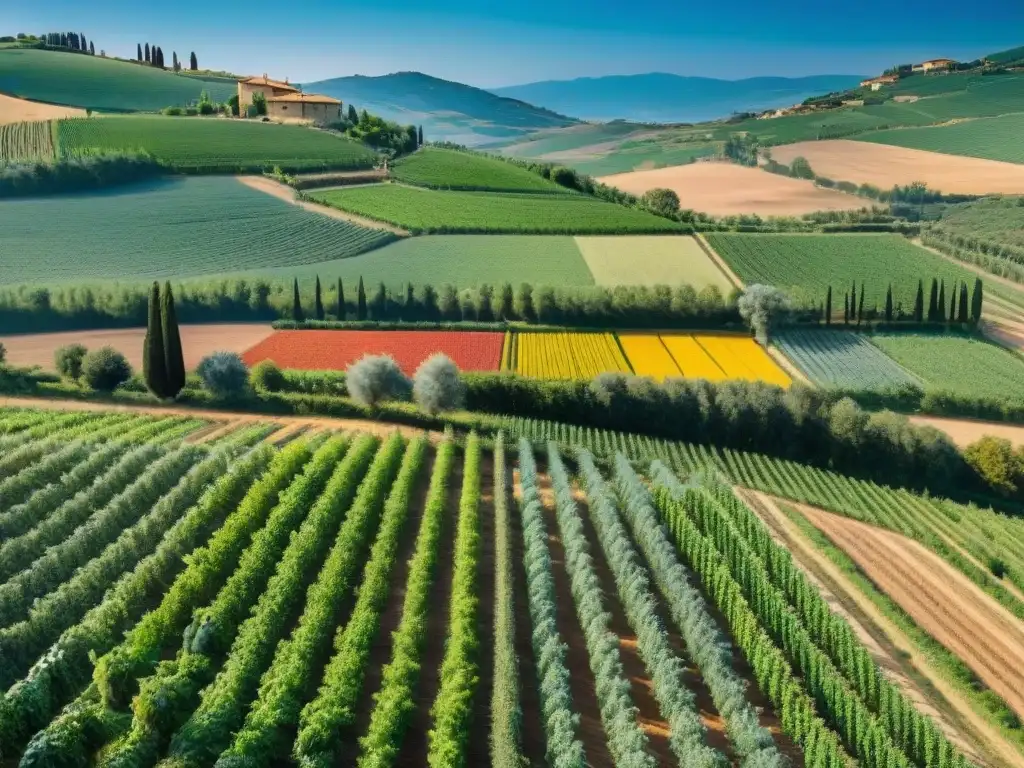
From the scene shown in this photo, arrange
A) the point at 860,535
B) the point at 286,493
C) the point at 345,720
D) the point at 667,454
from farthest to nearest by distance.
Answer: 1. the point at 667,454
2. the point at 860,535
3. the point at 286,493
4. the point at 345,720

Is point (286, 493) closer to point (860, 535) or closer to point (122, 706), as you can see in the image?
point (122, 706)

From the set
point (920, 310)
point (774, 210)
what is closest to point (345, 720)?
point (920, 310)

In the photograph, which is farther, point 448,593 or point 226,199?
point 226,199

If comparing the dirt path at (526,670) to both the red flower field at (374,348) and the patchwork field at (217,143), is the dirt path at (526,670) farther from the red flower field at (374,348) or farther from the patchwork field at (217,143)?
the patchwork field at (217,143)

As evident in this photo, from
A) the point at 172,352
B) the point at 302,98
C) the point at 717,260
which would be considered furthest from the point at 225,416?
the point at 302,98

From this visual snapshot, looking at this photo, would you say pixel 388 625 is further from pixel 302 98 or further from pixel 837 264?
pixel 302 98

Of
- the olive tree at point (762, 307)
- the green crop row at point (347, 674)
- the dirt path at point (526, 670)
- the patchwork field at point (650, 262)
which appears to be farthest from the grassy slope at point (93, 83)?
the dirt path at point (526, 670)

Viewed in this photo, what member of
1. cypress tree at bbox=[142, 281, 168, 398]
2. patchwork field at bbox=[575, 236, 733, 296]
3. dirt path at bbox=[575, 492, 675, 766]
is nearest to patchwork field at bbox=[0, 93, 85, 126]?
patchwork field at bbox=[575, 236, 733, 296]
